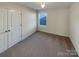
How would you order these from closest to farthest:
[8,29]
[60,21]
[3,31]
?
[3,31]
[8,29]
[60,21]

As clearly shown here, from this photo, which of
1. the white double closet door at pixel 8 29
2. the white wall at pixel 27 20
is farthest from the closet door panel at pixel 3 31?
the white wall at pixel 27 20

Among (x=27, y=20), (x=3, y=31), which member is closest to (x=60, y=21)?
(x=27, y=20)

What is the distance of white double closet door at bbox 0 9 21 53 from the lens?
228 cm

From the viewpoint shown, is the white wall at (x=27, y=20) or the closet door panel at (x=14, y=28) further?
the white wall at (x=27, y=20)

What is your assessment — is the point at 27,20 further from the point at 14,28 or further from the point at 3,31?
the point at 3,31

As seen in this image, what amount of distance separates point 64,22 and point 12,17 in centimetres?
217

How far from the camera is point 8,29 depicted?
242cm

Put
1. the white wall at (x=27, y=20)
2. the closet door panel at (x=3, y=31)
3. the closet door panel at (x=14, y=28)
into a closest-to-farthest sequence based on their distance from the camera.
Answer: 1. the closet door panel at (x=3, y=31)
2. the closet door panel at (x=14, y=28)
3. the white wall at (x=27, y=20)

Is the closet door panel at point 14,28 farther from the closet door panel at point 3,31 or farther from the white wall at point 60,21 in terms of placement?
the white wall at point 60,21

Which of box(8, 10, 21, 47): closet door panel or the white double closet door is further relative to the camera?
box(8, 10, 21, 47): closet door panel

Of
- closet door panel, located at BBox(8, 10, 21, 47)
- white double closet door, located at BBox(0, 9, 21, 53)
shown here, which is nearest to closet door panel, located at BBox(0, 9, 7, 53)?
white double closet door, located at BBox(0, 9, 21, 53)

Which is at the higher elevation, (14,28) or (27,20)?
(27,20)

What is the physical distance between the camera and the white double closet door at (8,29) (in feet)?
7.47

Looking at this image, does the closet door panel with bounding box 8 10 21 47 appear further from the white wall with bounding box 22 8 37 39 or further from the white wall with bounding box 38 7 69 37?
the white wall with bounding box 38 7 69 37
